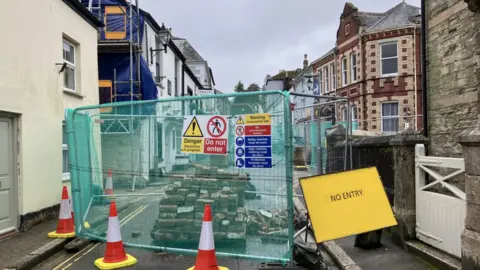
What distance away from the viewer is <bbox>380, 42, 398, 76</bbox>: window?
2558 centimetres

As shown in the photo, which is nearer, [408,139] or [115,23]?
[408,139]

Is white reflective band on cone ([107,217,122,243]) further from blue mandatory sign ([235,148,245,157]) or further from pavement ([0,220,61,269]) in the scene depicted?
blue mandatory sign ([235,148,245,157])

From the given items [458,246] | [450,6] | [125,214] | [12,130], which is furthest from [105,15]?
[458,246]

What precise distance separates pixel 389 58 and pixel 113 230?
955 inches

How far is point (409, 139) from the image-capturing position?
6219 millimetres

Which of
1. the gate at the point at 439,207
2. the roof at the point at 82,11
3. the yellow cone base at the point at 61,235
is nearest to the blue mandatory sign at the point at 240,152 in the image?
the gate at the point at 439,207

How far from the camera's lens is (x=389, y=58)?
25734 millimetres

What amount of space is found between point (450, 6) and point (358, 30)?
20857 mm

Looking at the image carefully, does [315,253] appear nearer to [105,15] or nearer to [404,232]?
[404,232]

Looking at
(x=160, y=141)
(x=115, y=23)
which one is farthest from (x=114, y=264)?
(x=115, y=23)

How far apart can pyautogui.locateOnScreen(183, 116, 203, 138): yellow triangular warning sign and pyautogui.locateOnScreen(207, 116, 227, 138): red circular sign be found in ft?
0.51

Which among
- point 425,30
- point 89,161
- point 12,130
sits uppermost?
point 425,30

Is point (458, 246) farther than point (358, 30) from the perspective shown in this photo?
No

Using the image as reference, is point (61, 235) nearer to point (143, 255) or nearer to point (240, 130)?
point (143, 255)
